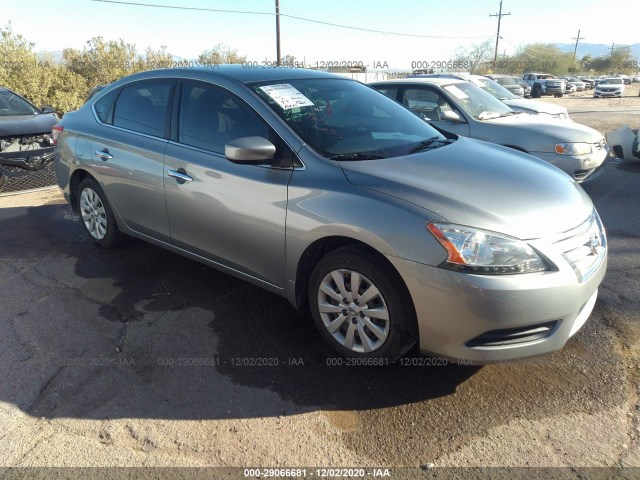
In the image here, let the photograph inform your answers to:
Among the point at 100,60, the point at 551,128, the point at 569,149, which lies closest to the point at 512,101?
the point at 551,128

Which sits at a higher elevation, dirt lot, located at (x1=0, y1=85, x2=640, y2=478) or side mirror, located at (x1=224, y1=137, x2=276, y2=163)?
side mirror, located at (x1=224, y1=137, x2=276, y2=163)

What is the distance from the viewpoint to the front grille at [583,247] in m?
2.51

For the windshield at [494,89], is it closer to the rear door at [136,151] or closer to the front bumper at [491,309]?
the rear door at [136,151]

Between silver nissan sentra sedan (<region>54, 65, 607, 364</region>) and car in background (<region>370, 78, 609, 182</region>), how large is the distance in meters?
2.83

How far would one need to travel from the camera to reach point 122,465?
7.26 feet

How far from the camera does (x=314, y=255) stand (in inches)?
116

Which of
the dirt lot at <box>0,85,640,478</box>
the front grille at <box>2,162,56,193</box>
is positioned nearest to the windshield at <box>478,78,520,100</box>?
the dirt lot at <box>0,85,640,478</box>

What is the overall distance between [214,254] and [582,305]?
2396 mm

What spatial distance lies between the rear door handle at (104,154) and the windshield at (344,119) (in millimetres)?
1633

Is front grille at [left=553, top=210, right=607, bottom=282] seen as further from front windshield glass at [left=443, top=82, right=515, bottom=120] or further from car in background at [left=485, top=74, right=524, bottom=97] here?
car in background at [left=485, top=74, right=524, bottom=97]

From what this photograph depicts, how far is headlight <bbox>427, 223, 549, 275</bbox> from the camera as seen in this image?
2357 millimetres

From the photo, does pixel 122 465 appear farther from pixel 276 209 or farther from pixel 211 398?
pixel 276 209

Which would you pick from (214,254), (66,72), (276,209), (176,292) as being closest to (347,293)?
(276,209)

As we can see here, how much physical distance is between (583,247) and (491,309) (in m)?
0.77
